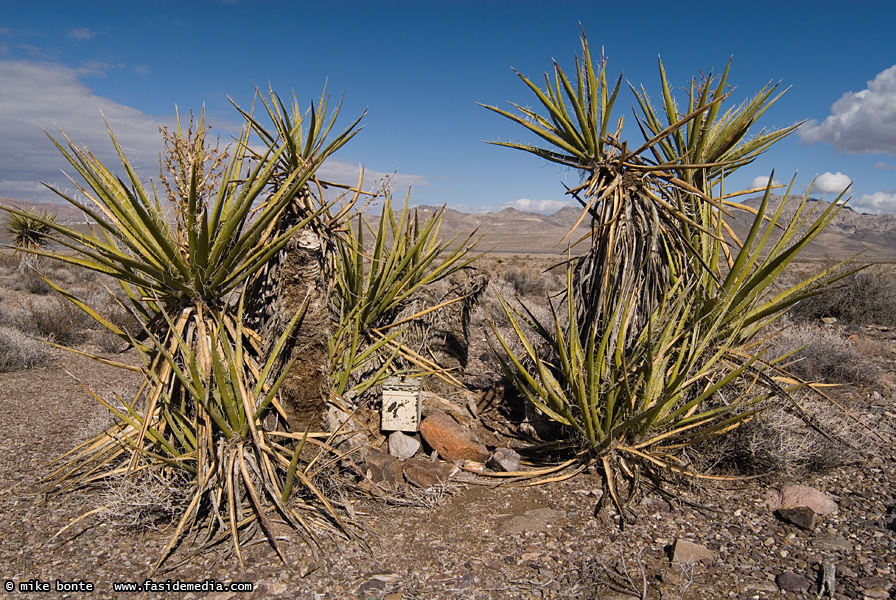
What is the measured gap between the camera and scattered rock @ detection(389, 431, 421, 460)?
4.86 m

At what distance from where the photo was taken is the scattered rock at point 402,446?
4863 mm

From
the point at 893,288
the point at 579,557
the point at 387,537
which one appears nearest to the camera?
the point at 579,557

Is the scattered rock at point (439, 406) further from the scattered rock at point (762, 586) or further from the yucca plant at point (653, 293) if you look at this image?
the scattered rock at point (762, 586)

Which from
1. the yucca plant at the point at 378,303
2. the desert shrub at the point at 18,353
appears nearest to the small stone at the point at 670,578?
the yucca plant at the point at 378,303

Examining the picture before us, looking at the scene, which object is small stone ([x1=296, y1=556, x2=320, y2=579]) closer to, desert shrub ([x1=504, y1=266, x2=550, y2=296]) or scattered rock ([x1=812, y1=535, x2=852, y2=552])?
scattered rock ([x1=812, y1=535, x2=852, y2=552])

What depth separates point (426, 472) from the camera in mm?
4438

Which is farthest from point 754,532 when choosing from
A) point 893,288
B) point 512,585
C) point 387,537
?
point 893,288

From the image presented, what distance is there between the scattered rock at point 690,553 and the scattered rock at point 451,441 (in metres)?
1.79

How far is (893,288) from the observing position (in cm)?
1080

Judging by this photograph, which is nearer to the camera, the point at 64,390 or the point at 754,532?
the point at 754,532

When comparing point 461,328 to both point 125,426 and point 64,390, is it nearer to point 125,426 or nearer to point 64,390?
point 125,426

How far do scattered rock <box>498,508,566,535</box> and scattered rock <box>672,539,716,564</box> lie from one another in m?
0.78

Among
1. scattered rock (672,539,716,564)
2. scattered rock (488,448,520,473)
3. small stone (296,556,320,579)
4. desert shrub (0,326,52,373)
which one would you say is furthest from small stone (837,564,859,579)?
desert shrub (0,326,52,373)

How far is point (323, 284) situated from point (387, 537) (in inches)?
70.6
